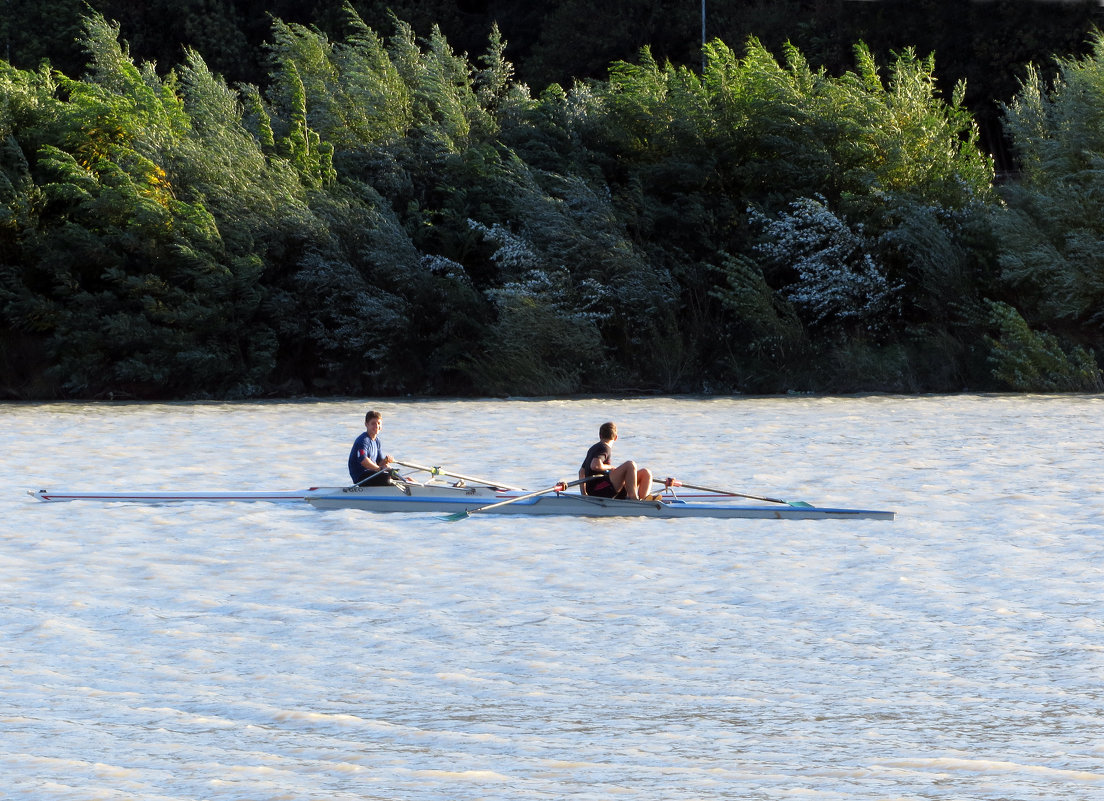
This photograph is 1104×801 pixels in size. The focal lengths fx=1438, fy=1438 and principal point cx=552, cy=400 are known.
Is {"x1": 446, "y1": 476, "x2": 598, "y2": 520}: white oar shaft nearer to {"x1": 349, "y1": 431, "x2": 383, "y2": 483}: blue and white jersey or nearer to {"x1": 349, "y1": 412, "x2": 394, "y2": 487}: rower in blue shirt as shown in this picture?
{"x1": 349, "y1": 412, "x2": 394, "y2": 487}: rower in blue shirt

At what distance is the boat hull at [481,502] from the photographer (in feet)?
40.2

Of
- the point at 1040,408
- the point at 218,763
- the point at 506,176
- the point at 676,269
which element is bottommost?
the point at 218,763

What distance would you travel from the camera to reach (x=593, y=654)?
8.04m

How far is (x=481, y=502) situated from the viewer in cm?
1277

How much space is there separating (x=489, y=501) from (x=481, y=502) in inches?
3.0

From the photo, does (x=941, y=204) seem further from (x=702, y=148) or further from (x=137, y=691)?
(x=137, y=691)

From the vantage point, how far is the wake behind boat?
40.3 ft

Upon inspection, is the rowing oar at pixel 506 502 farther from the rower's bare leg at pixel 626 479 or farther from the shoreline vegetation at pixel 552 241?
the shoreline vegetation at pixel 552 241

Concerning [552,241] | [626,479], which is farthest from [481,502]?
[552,241]

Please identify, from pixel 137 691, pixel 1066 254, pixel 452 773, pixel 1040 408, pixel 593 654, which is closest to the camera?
pixel 452 773

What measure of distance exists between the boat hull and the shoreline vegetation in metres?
11.3

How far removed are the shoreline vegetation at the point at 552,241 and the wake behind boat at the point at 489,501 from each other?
37.1 ft

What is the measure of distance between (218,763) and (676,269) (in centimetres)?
2019

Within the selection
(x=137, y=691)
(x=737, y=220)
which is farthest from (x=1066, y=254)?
(x=137, y=691)
